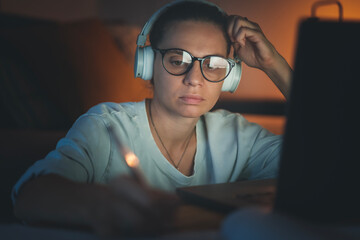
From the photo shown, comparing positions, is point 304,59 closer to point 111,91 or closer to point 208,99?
→ point 208,99

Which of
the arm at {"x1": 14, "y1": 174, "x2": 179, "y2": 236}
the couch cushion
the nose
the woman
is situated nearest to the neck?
the woman

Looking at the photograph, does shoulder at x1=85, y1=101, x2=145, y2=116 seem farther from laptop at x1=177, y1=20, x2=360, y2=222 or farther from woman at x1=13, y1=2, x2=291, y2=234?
laptop at x1=177, y1=20, x2=360, y2=222

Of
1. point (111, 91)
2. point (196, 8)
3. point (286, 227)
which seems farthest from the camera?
point (111, 91)

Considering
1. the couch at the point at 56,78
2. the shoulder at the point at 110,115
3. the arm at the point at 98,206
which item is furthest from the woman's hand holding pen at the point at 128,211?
the couch at the point at 56,78

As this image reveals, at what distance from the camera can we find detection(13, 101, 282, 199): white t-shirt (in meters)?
0.76

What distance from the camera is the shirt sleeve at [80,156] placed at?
2.11 feet

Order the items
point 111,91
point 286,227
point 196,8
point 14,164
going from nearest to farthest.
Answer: point 286,227 → point 14,164 → point 196,8 → point 111,91

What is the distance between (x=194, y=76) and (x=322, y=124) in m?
0.60

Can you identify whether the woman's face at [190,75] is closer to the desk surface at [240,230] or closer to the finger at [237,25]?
the finger at [237,25]

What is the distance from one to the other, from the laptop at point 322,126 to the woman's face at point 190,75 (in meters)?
0.59

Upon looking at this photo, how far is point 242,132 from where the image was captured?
3.85ft

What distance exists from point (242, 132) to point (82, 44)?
973 mm

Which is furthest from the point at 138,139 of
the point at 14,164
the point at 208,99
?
the point at 14,164

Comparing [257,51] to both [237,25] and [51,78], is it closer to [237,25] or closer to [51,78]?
[237,25]
